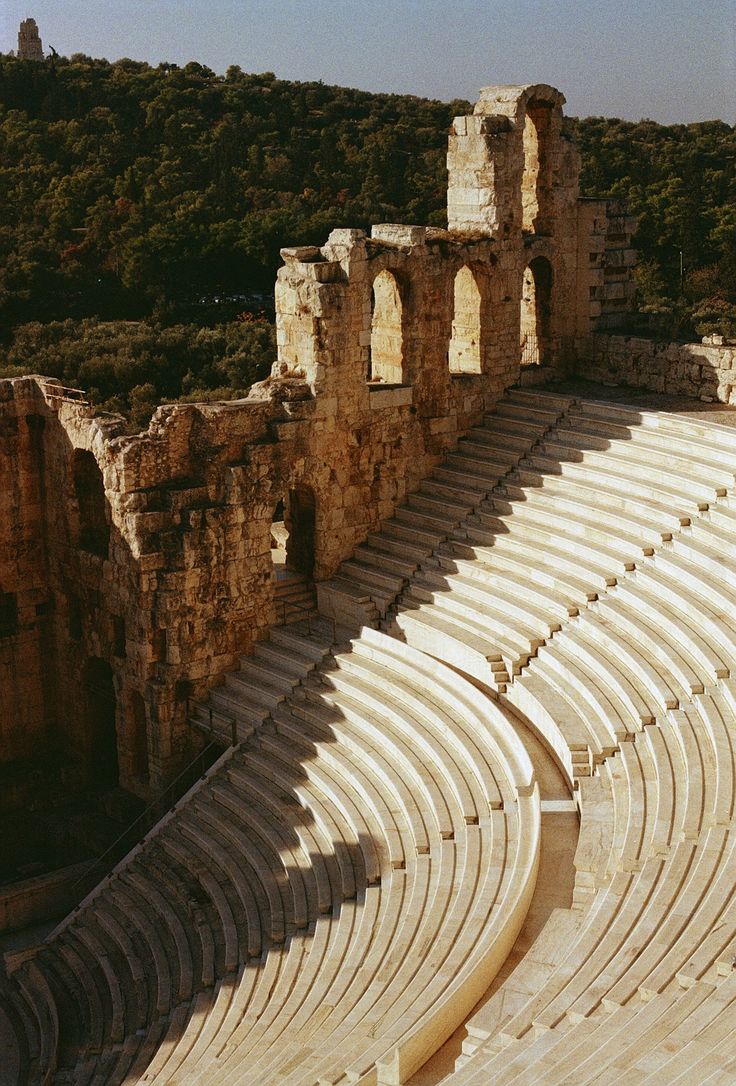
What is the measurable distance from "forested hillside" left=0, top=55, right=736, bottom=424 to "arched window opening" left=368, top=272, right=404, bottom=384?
8.87 metres

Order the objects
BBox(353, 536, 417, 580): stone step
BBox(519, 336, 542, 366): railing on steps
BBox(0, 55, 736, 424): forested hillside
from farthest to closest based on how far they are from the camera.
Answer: BBox(0, 55, 736, 424): forested hillside
BBox(519, 336, 542, 366): railing on steps
BBox(353, 536, 417, 580): stone step

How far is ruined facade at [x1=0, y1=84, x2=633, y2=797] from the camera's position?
826 inches

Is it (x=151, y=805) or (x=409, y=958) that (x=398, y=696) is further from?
(x=409, y=958)

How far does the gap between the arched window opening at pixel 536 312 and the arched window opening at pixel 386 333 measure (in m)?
2.93

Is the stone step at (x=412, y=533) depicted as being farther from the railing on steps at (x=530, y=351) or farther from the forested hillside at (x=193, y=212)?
the forested hillside at (x=193, y=212)

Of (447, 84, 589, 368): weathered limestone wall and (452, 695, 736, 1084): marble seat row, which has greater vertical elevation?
(447, 84, 589, 368): weathered limestone wall

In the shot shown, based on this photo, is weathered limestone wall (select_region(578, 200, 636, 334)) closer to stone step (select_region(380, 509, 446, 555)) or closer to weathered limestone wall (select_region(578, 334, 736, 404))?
weathered limestone wall (select_region(578, 334, 736, 404))

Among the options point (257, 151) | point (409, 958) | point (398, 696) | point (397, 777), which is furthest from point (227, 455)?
point (257, 151)

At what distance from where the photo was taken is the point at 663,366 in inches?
939

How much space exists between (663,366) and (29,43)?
89.0 ft

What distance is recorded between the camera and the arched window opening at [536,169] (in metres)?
24.5

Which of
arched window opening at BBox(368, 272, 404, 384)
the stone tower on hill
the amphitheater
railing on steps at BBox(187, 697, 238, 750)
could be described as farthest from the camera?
the stone tower on hill

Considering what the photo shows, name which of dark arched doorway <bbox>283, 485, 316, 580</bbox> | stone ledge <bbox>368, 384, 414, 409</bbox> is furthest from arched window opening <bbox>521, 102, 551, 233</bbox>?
dark arched doorway <bbox>283, 485, 316, 580</bbox>

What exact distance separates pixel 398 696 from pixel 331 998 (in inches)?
228
